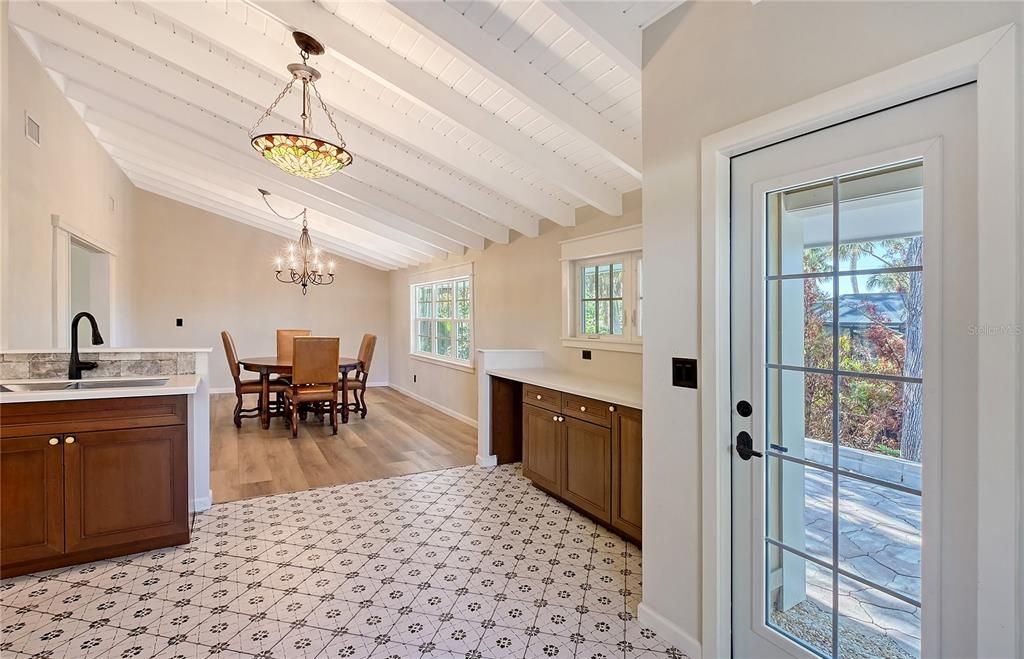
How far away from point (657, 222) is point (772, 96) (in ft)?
1.89

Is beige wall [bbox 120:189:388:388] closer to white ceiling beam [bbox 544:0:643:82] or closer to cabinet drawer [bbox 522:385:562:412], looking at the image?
cabinet drawer [bbox 522:385:562:412]

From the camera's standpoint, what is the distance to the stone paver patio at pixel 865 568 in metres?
1.33

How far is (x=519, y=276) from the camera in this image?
5055mm

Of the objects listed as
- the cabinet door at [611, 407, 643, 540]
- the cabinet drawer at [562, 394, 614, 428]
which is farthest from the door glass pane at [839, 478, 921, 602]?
the cabinet drawer at [562, 394, 614, 428]

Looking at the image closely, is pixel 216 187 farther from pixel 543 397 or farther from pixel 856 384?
pixel 856 384

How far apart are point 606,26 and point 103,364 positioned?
11.5 ft

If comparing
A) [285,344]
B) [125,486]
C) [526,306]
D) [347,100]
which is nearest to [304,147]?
[347,100]

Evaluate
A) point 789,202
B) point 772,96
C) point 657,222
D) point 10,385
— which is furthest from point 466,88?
point 10,385

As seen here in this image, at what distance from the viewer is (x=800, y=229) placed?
1571 millimetres

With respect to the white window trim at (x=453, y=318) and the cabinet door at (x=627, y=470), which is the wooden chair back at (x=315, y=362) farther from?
the cabinet door at (x=627, y=470)

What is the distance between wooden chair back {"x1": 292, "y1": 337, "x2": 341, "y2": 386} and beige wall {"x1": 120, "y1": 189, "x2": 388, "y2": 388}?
3699mm

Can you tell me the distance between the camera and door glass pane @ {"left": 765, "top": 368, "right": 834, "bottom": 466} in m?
1.52

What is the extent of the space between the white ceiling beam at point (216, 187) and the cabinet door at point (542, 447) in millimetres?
4665

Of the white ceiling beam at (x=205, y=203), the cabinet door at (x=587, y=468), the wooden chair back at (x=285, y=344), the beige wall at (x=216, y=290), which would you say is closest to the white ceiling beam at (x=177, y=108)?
the wooden chair back at (x=285, y=344)
